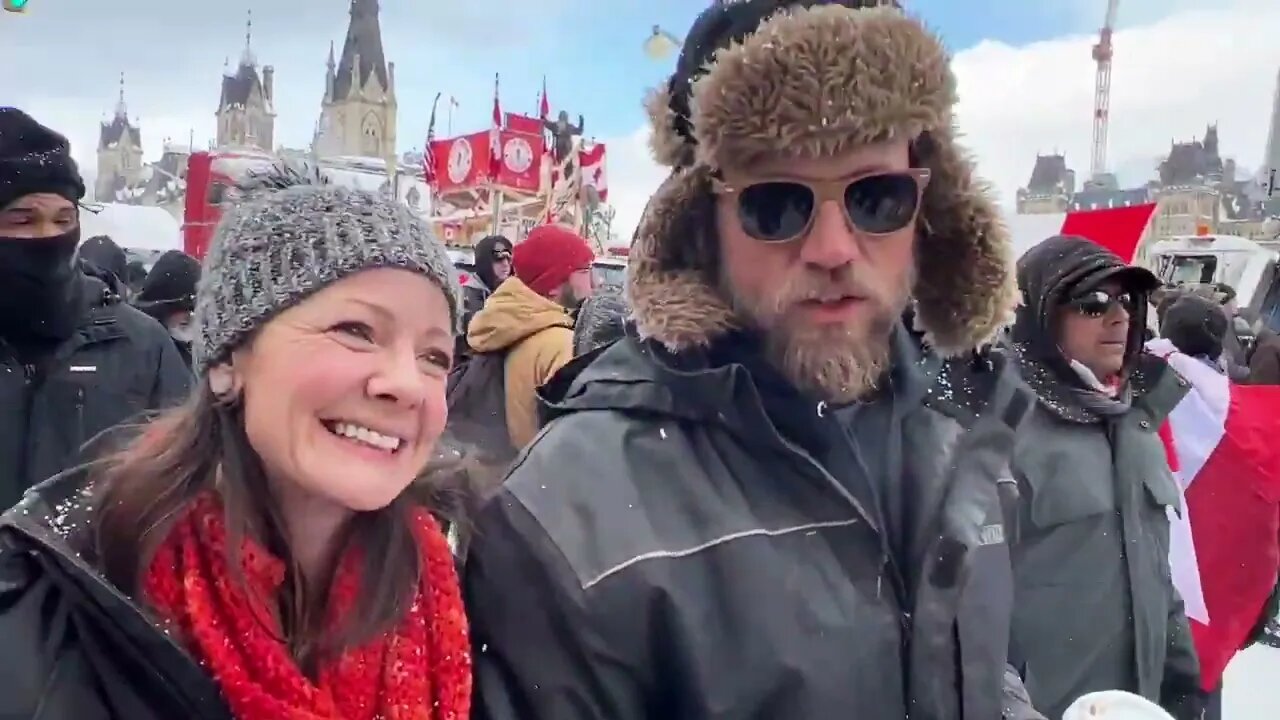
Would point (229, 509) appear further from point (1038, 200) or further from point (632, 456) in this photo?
point (1038, 200)

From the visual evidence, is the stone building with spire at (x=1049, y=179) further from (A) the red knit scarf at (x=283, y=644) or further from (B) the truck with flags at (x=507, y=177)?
(A) the red knit scarf at (x=283, y=644)

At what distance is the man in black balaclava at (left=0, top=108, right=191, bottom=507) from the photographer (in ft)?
8.93

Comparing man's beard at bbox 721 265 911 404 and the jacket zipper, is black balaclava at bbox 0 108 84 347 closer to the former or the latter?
man's beard at bbox 721 265 911 404

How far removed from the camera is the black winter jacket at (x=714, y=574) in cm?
128

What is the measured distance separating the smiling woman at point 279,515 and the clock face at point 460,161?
17720 millimetres

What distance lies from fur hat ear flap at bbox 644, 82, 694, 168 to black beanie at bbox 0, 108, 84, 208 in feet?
6.24

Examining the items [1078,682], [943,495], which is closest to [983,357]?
[943,495]

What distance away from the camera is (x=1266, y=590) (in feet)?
10.4

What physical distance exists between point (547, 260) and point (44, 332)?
1986mm

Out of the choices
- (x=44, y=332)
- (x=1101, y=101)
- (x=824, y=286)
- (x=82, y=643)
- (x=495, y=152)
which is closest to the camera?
(x=82, y=643)

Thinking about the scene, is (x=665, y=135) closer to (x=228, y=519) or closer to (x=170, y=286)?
(x=228, y=519)

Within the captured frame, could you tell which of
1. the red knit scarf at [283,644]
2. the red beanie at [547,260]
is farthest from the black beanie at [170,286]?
the red knit scarf at [283,644]

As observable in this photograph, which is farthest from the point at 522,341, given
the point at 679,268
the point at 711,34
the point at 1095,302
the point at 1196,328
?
the point at 1196,328

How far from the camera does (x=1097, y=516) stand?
2.44 meters
